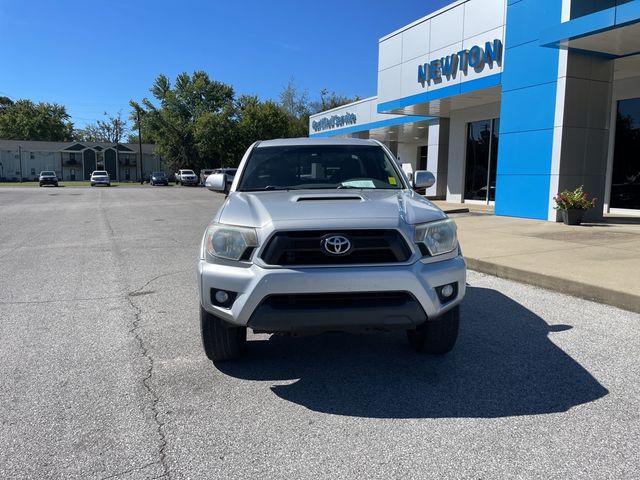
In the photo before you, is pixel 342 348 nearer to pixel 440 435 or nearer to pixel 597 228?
pixel 440 435

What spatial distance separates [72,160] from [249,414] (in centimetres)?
9349

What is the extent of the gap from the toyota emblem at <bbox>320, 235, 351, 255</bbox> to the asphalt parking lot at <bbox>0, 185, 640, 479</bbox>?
3.31 feet

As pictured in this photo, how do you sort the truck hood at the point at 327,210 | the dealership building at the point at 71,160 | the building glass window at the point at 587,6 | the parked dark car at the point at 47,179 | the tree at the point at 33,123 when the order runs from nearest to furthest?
the truck hood at the point at 327,210, the building glass window at the point at 587,6, the parked dark car at the point at 47,179, the dealership building at the point at 71,160, the tree at the point at 33,123

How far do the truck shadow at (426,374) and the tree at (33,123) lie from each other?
111 meters

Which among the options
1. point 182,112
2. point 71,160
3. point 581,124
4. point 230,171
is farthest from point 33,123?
point 581,124

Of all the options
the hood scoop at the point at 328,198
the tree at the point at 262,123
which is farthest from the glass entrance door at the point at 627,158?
the tree at the point at 262,123

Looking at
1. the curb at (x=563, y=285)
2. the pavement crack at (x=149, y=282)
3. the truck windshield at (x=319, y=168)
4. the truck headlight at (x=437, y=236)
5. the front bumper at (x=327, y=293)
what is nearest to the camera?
the front bumper at (x=327, y=293)

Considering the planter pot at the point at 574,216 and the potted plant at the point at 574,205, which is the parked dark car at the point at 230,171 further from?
the planter pot at the point at 574,216

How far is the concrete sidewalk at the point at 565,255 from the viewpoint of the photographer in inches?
245

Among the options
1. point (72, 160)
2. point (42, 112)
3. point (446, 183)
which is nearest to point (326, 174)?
point (446, 183)

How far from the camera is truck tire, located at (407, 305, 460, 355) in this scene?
402 cm

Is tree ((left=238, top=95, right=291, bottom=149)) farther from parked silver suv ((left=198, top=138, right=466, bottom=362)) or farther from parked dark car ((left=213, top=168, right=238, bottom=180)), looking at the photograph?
parked silver suv ((left=198, top=138, right=466, bottom=362))

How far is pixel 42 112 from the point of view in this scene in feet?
333

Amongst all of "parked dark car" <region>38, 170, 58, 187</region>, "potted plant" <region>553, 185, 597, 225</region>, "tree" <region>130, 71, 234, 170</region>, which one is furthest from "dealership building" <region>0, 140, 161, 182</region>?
"potted plant" <region>553, 185, 597, 225</region>
